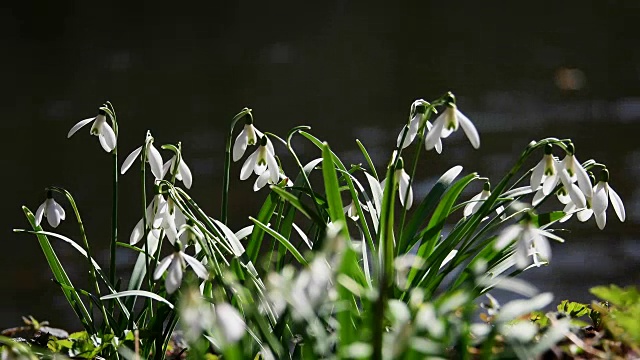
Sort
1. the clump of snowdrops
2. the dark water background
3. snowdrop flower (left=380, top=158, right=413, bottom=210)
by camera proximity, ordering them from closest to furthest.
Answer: the clump of snowdrops
snowdrop flower (left=380, top=158, right=413, bottom=210)
the dark water background

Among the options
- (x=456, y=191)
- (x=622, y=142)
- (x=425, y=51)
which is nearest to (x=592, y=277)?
(x=622, y=142)

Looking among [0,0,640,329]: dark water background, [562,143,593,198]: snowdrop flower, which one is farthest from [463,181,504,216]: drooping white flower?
[0,0,640,329]: dark water background

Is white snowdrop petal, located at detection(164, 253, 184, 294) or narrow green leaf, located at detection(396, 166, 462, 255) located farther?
narrow green leaf, located at detection(396, 166, 462, 255)

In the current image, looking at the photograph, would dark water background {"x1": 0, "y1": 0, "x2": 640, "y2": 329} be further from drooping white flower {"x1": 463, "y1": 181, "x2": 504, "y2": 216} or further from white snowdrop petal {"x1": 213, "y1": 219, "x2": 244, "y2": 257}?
white snowdrop petal {"x1": 213, "y1": 219, "x2": 244, "y2": 257}

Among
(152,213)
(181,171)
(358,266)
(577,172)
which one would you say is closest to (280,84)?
(181,171)

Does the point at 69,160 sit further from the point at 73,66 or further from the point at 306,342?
the point at 306,342

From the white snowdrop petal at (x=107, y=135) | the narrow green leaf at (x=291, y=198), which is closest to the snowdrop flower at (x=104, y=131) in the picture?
the white snowdrop petal at (x=107, y=135)

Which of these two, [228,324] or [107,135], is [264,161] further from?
[228,324]

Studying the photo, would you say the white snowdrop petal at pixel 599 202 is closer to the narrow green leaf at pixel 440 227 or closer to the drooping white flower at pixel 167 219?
the narrow green leaf at pixel 440 227
